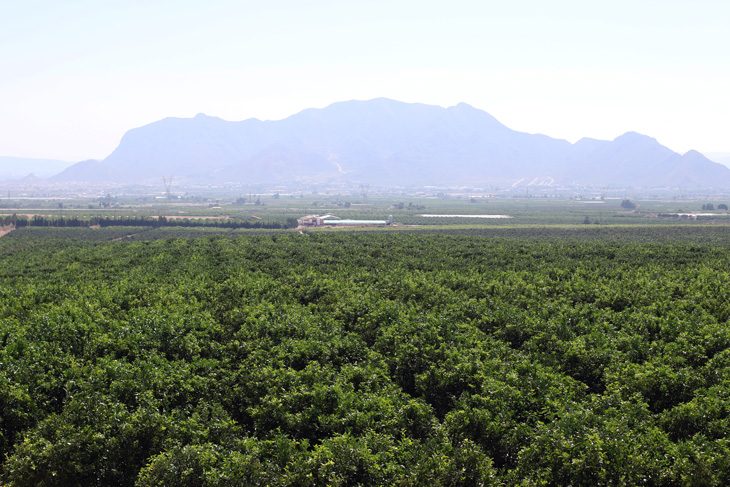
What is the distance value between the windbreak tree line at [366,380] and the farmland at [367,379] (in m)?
0.09

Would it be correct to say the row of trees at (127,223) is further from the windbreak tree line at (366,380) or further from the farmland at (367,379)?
the windbreak tree line at (366,380)

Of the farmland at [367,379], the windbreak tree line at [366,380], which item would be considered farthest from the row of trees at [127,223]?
the windbreak tree line at [366,380]

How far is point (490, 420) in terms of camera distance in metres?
17.6

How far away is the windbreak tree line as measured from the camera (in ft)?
50.4

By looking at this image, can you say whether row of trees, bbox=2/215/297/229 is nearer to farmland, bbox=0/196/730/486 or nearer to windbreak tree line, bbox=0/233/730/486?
farmland, bbox=0/196/730/486

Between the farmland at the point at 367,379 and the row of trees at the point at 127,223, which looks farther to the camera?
the row of trees at the point at 127,223

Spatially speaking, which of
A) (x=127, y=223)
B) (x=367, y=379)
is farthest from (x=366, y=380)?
(x=127, y=223)

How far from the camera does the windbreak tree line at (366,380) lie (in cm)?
1537

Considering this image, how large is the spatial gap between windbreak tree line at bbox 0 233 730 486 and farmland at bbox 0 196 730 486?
0.29 ft

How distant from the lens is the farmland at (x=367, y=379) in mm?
15375

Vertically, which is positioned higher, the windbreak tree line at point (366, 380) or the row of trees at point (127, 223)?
the row of trees at point (127, 223)

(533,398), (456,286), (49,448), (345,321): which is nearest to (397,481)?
(533,398)

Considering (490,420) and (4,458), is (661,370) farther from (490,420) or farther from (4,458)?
(4,458)

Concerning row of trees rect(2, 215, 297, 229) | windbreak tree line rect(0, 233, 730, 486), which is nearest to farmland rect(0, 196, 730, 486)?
windbreak tree line rect(0, 233, 730, 486)
